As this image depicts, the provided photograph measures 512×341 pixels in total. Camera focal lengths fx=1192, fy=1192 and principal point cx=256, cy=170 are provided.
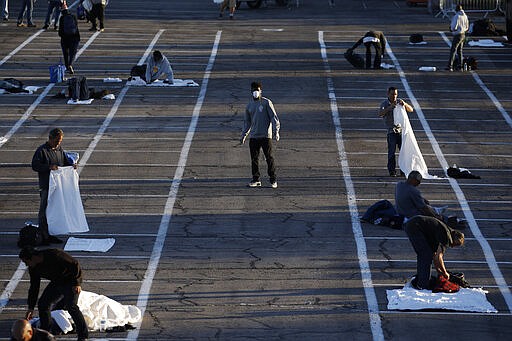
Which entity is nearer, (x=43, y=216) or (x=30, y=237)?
(x=30, y=237)

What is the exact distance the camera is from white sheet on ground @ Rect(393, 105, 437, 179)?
2314cm

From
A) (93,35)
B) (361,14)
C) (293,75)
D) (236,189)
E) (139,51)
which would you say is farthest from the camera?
(361,14)

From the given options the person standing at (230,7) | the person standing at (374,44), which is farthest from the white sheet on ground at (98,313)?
the person standing at (230,7)

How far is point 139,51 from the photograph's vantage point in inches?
1454

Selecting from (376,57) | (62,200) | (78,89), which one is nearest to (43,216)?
(62,200)

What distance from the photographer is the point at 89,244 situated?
1883cm

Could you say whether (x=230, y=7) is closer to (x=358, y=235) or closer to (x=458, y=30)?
(x=458, y=30)

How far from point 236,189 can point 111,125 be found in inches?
242

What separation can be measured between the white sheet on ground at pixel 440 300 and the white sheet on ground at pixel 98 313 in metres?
3.54

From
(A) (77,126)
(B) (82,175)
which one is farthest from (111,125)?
(B) (82,175)

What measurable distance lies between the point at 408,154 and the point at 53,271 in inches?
422

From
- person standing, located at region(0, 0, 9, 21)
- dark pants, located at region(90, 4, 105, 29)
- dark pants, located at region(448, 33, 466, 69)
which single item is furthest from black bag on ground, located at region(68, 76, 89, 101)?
person standing, located at region(0, 0, 9, 21)

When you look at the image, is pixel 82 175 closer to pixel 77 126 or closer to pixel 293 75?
pixel 77 126

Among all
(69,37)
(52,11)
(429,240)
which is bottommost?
(52,11)
